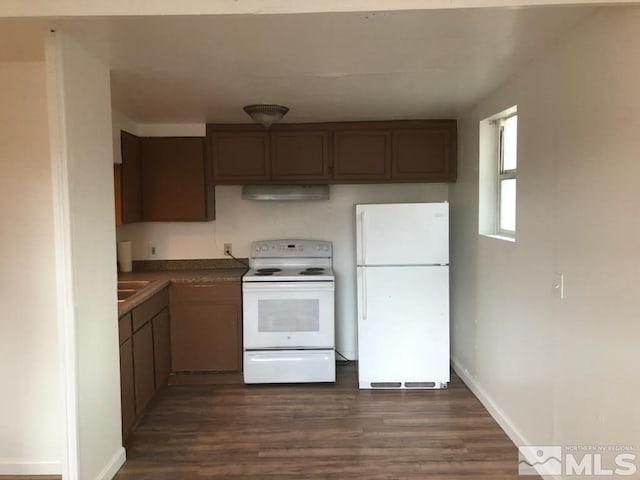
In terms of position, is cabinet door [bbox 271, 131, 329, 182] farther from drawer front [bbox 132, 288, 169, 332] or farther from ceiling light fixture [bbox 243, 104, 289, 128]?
drawer front [bbox 132, 288, 169, 332]

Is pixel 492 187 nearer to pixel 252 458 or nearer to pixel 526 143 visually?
pixel 526 143

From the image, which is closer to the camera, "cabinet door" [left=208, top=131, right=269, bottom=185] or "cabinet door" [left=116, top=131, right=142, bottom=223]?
"cabinet door" [left=116, top=131, right=142, bottom=223]

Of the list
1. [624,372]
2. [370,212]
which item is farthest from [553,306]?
[370,212]

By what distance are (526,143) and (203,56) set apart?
68.6 inches

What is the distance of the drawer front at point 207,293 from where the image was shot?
383 centimetres

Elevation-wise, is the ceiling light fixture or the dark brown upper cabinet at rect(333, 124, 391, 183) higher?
the ceiling light fixture

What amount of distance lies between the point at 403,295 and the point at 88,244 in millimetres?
2313

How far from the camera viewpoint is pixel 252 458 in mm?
2727

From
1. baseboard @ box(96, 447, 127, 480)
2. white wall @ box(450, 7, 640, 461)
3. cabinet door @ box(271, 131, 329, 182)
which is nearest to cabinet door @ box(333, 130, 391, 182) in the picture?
cabinet door @ box(271, 131, 329, 182)

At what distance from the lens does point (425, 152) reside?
13.4ft

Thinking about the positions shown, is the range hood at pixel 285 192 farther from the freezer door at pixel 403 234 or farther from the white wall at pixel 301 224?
the freezer door at pixel 403 234

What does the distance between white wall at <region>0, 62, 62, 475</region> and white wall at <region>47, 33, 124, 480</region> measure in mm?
288

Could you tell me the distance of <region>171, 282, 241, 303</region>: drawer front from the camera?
3.83 m

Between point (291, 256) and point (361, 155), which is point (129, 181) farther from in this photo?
point (361, 155)
